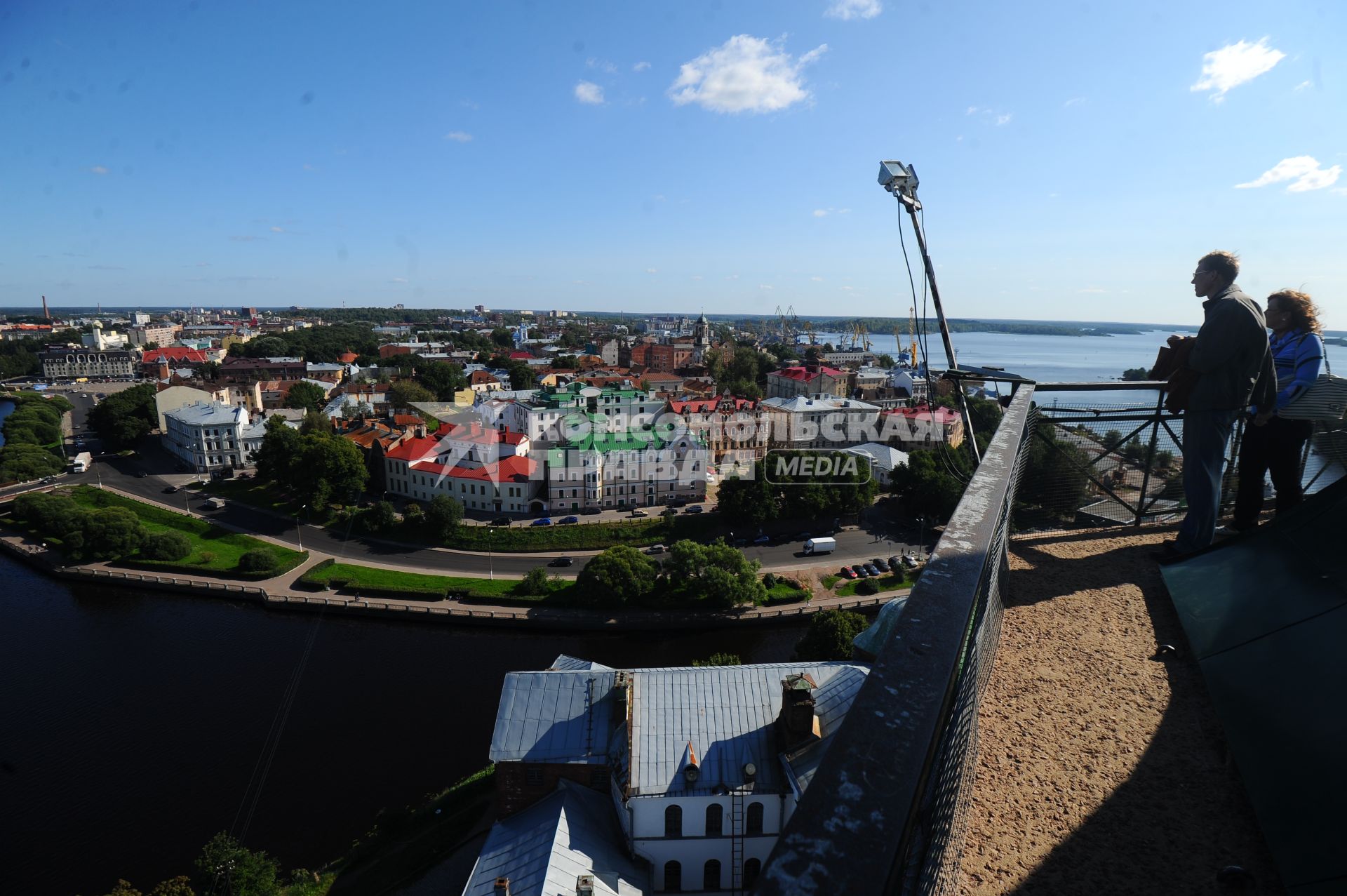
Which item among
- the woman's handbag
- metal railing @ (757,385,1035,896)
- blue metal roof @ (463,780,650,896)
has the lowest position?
blue metal roof @ (463,780,650,896)

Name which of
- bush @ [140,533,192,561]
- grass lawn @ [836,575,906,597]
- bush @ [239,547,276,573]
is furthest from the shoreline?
bush @ [140,533,192,561]

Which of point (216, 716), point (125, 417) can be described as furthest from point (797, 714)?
point (125, 417)

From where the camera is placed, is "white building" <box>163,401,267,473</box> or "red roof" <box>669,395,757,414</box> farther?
"red roof" <box>669,395,757,414</box>

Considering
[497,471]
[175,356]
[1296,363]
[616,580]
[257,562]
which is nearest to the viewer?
[1296,363]

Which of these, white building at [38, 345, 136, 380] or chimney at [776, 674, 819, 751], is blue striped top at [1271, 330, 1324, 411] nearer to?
chimney at [776, 674, 819, 751]

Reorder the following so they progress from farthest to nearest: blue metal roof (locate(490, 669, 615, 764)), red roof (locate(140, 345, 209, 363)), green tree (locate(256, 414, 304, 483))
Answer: red roof (locate(140, 345, 209, 363)), green tree (locate(256, 414, 304, 483)), blue metal roof (locate(490, 669, 615, 764))

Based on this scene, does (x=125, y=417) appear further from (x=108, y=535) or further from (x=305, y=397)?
(x=108, y=535)
